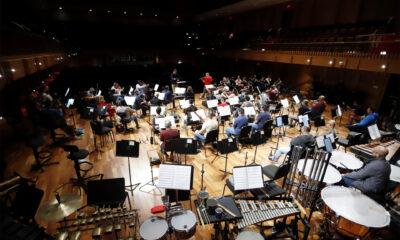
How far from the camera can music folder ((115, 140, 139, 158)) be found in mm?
4398

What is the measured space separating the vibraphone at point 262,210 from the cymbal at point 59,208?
8.22ft

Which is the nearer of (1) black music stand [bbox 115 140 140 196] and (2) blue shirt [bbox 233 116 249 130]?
(1) black music stand [bbox 115 140 140 196]

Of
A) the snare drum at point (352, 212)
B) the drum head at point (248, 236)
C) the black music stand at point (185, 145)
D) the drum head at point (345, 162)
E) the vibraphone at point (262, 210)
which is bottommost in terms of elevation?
the vibraphone at point (262, 210)

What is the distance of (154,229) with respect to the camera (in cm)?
297

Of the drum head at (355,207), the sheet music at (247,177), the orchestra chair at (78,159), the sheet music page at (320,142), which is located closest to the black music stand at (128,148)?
the orchestra chair at (78,159)

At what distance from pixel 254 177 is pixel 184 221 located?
1.27 metres

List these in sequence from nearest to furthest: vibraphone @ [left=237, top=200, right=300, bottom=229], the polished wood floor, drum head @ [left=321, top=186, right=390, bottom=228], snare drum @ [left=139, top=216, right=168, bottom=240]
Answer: snare drum @ [left=139, top=216, right=168, bottom=240]
drum head @ [left=321, top=186, right=390, bottom=228]
vibraphone @ [left=237, top=200, right=300, bottom=229]
the polished wood floor

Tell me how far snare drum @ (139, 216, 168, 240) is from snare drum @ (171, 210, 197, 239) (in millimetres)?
141

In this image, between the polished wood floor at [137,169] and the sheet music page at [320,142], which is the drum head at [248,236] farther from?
the sheet music page at [320,142]

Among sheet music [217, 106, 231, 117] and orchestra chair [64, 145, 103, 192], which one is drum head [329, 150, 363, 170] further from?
orchestra chair [64, 145, 103, 192]

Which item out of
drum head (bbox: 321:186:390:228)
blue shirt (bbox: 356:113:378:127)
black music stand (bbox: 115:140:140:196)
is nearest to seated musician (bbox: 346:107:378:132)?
blue shirt (bbox: 356:113:378:127)

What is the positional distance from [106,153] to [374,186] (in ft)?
21.9

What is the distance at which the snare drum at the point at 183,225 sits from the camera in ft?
9.81

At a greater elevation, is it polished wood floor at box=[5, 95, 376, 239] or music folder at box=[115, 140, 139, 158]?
music folder at box=[115, 140, 139, 158]
